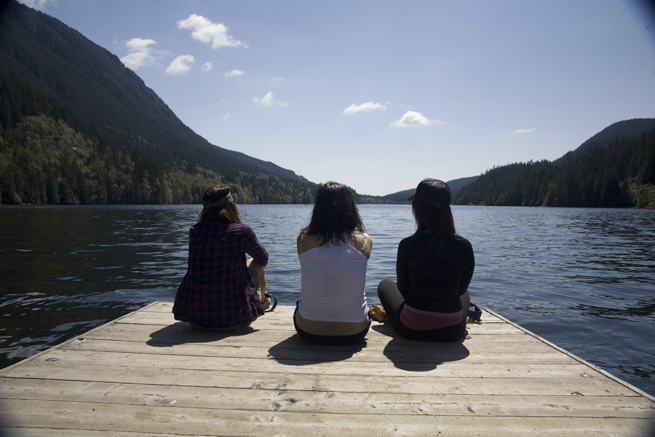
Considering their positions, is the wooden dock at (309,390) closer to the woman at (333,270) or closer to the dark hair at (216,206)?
the woman at (333,270)

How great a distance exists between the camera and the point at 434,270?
4434mm

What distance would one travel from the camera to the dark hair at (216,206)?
5.00 meters

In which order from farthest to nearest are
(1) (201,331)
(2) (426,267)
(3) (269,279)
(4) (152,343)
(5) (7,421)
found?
1. (3) (269,279)
2. (1) (201,331)
3. (4) (152,343)
4. (2) (426,267)
5. (5) (7,421)

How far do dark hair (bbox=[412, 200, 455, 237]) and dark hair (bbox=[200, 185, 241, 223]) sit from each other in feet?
8.76

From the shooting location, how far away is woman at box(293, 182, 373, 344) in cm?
425

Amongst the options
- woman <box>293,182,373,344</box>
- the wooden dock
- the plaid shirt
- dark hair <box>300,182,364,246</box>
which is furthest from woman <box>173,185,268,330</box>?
dark hair <box>300,182,364,246</box>

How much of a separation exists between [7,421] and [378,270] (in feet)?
45.3

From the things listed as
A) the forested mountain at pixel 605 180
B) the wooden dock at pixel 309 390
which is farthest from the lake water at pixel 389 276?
the forested mountain at pixel 605 180

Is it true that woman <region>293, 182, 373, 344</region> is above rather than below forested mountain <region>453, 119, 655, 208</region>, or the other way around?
below

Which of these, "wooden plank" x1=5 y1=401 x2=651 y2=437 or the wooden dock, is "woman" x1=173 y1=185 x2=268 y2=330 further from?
"wooden plank" x1=5 y1=401 x2=651 y2=437

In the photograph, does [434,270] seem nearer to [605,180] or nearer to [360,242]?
[360,242]

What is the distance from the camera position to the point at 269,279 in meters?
13.8

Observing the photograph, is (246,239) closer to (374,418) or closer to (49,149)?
(374,418)

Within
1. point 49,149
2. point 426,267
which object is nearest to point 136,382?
point 426,267
